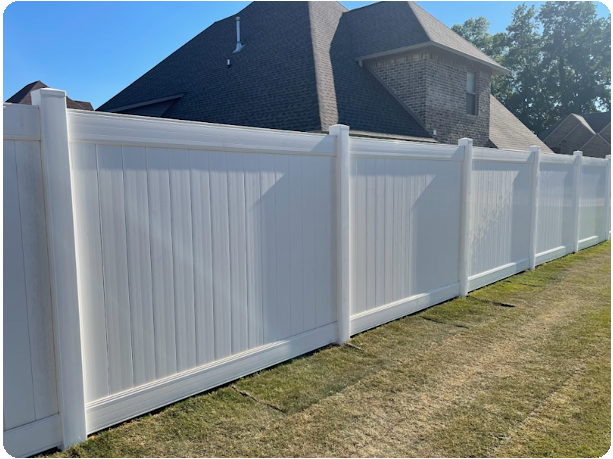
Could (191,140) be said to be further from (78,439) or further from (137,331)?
(78,439)

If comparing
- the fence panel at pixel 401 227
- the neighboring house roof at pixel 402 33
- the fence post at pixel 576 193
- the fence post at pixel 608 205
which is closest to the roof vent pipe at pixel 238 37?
the neighboring house roof at pixel 402 33

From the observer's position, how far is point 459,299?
6512 mm

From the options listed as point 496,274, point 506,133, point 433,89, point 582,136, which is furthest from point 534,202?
point 582,136

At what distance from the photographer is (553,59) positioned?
50.2 metres

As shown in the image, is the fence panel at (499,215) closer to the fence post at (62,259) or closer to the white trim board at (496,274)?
the white trim board at (496,274)

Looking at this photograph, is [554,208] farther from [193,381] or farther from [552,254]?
[193,381]

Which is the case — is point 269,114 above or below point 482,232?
above

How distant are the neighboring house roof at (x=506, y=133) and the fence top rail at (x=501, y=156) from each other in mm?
7623

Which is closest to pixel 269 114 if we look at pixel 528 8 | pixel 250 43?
pixel 250 43

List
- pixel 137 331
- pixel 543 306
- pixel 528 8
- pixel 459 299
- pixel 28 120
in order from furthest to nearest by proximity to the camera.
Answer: pixel 528 8 → pixel 459 299 → pixel 543 306 → pixel 137 331 → pixel 28 120

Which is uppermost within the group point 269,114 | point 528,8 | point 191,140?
point 528,8

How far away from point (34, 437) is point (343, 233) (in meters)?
2.96

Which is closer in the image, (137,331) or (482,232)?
(137,331)

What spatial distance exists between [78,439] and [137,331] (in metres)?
0.73
